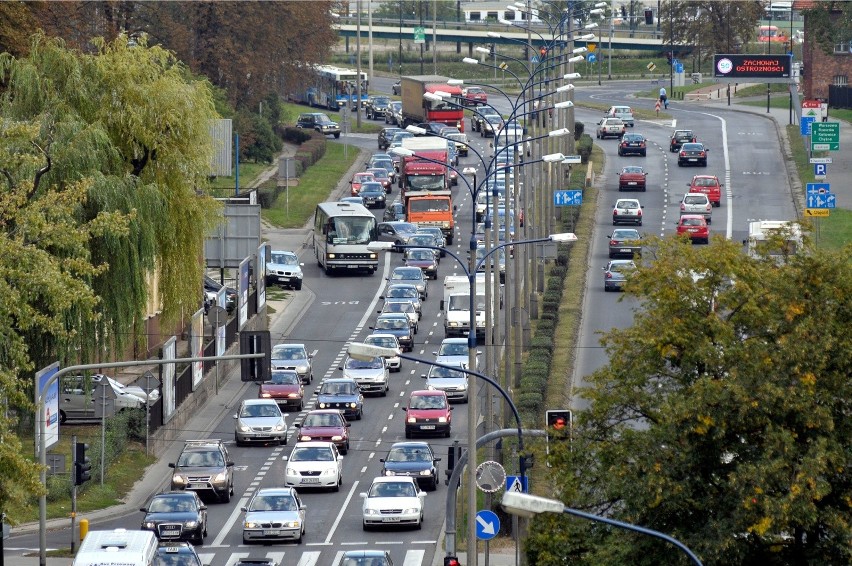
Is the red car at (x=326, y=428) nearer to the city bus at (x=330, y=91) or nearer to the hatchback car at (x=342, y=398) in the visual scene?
the hatchback car at (x=342, y=398)

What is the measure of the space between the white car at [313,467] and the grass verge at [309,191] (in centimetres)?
3867

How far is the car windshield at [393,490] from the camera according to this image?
41.6 meters

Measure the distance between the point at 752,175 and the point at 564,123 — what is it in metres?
14.2

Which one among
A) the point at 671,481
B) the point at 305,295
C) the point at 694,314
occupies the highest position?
the point at 694,314

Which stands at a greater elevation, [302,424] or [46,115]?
[46,115]

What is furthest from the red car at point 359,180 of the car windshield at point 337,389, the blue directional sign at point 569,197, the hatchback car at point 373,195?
the car windshield at point 337,389

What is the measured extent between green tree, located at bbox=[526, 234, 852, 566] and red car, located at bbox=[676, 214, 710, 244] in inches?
1696

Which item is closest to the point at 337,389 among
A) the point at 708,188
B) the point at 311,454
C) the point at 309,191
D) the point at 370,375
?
the point at 370,375

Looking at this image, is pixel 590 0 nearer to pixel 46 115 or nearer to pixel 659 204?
pixel 659 204

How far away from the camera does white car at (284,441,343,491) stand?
44688 mm

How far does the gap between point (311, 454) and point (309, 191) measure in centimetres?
4932

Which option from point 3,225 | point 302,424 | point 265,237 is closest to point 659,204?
point 265,237

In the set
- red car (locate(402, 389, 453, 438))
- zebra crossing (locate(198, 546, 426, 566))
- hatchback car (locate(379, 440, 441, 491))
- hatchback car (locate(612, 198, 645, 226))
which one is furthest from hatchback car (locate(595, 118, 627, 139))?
zebra crossing (locate(198, 546, 426, 566))

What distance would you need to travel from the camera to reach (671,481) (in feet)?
91.0
